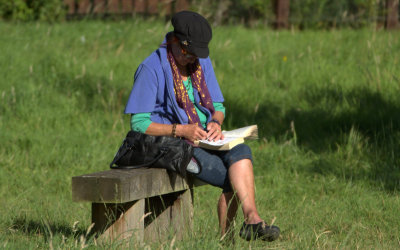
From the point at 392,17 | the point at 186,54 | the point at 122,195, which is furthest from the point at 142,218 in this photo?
the point at 392,17

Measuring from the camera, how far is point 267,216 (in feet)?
18.1

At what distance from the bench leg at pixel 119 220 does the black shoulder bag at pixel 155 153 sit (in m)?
0.32

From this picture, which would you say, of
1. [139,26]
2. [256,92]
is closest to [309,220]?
[256,92]

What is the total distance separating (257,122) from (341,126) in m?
0.99

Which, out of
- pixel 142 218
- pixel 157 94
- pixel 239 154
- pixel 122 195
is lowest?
pixel 142 218

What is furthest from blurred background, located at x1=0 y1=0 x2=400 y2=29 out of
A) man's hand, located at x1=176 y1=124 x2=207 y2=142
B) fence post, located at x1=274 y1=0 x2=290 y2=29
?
man's hand, located at x1=176 y1=124 x2=207 y2=142

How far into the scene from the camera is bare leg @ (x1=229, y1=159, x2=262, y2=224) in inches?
159

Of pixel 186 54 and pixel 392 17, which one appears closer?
pixel 186 54

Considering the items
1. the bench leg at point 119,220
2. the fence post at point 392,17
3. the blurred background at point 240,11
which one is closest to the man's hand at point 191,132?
the bench leg at point 119,220

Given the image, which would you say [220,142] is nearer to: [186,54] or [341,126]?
[186,54]

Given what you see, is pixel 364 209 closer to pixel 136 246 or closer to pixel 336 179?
pixel 336 179

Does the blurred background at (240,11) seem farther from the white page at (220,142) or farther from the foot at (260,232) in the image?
the foot at (260,232)

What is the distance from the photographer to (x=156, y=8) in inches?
558

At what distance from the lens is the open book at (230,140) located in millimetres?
4113
